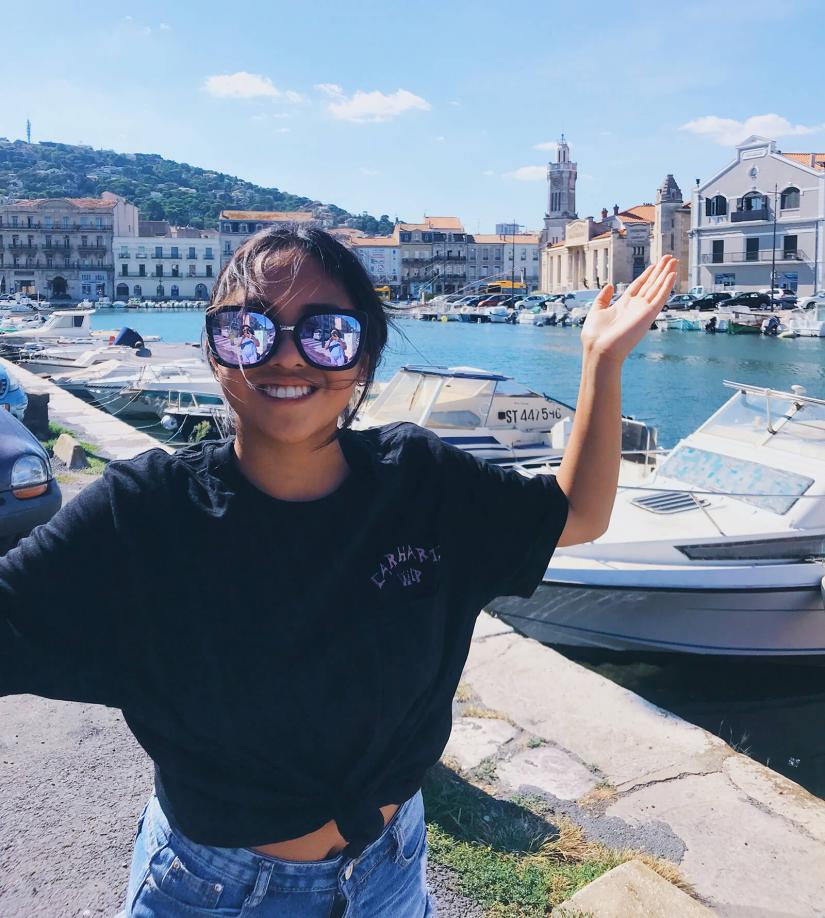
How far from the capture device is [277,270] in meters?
1.62

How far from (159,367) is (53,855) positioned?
19643mm

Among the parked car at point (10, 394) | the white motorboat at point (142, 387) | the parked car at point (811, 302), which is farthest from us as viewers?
the parked car at point (811, 302)

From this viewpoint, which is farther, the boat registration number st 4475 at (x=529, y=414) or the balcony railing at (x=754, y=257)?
the balcony railing at (x=754, y=257)

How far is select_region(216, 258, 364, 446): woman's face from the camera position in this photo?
159 centimetres

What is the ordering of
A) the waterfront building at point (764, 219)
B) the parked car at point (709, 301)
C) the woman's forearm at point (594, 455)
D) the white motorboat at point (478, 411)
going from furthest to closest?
1. the parked car at point (709, 301)
2. the waterfront building at point (764, 219)
3. the white motorboat at point (478, 411)
4. the woman's forearm at point (594, 455)

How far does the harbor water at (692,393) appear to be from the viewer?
24.2ft

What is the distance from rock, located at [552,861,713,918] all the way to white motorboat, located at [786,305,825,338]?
58607 millimetres

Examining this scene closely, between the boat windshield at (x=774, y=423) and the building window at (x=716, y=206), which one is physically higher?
the building window at (x=716, y=206)

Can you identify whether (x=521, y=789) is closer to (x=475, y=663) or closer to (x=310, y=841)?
(x=475, y=663)

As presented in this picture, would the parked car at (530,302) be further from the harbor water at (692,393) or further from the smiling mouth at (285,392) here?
the smiling mouth at (285,392)

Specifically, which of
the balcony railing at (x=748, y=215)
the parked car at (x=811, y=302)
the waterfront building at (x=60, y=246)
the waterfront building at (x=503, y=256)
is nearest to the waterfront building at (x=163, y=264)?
the waterfront building at (x=60, y=246)

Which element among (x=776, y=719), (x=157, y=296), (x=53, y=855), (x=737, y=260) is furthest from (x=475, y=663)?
(x=157, y=296)

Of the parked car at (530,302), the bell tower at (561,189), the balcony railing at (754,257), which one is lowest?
the parked car at (530,302)

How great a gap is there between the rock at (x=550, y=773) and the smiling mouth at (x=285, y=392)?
2792mm
